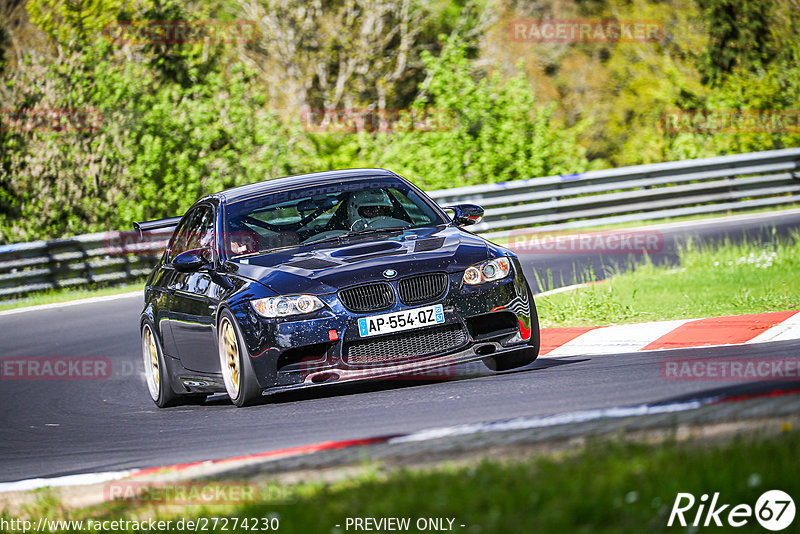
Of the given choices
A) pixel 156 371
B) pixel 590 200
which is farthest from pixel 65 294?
pixel 156 371

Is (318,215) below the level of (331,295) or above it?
above

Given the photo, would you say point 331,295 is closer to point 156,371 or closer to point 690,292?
point 156,371

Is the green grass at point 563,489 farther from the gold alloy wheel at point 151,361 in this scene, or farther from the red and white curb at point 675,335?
the gold alloy wheel at point 151,361

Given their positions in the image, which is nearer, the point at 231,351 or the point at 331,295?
the point at 331,295

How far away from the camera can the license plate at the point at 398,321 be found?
7344 millimetres

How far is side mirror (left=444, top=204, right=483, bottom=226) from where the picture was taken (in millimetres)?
8875

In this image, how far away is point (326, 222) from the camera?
8.59m

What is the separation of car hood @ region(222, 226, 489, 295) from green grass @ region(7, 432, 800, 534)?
3067 mm

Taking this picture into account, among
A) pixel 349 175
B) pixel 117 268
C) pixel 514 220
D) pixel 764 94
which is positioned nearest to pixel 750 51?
pixel 764 94

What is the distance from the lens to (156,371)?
923cm

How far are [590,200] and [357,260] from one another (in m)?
12.7

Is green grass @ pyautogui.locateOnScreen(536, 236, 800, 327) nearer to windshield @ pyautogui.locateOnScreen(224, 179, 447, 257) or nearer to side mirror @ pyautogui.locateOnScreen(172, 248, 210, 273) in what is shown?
windshield @ pyautogui.locateOnScreen(224, 179, 447, 257)

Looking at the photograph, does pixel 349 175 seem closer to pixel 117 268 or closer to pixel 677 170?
pixel 117 268

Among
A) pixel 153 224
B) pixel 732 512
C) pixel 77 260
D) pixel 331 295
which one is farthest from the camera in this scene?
pixel 77 260
